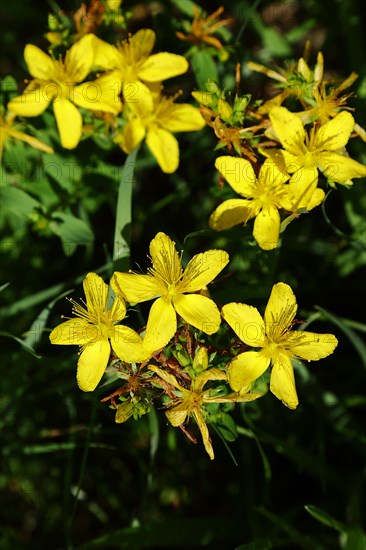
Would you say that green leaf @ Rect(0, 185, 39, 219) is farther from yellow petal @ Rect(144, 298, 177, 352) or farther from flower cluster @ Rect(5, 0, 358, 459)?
yellow petal @ Rect(144, 298, 177, 352)

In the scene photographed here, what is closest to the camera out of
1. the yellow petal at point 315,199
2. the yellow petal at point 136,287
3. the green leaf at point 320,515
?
the yellow petal at point 136,287

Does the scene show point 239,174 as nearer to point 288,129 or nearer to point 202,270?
point 288,129

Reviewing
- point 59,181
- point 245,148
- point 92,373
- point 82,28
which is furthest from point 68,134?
point 92,373

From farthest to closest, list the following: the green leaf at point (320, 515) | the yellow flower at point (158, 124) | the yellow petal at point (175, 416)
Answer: the yellow flower at point (158, 124) → the green leaf at point (320, 515) → the yellow petal at point (175, 416)

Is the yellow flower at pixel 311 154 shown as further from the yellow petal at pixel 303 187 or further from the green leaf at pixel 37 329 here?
the green leaf at pixel 37 329

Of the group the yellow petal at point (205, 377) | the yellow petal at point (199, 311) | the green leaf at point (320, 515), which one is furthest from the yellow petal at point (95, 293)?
the green leaf at point (320, 515)

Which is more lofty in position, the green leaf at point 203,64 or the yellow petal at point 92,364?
the green leaf at point 203,64

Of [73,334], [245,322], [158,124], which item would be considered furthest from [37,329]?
[158,124]

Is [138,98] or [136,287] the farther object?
[138,98]
